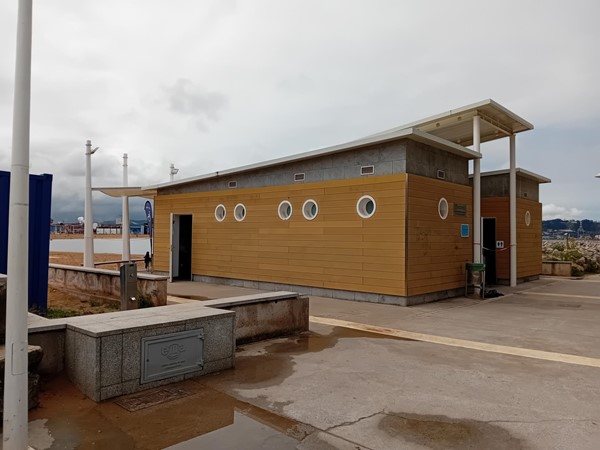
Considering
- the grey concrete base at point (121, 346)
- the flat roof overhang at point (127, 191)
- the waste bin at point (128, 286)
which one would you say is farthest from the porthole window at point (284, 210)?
the grey concrete base at point (121, 346)

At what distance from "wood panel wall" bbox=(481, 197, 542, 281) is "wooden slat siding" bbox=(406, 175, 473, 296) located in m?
3.74

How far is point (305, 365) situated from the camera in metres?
5.53

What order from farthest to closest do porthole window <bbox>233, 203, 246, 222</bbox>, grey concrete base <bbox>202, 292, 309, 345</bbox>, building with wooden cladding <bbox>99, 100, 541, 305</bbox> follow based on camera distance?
porthole window <bbox>233, 203, 246, 222</bbox> < building with wooden cladding <bbox>99, 100, 541, 305</bbox> < grey concrete base <bbox>202, 292, 309, 345</bbox>

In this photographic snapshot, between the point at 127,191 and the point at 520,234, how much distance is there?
15.3 meters

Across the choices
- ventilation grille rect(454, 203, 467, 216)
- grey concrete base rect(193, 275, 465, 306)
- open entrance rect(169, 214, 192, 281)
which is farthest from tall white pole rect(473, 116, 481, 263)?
open entrance rect(169, 214, 192, 281)

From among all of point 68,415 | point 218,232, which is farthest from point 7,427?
point 218,232

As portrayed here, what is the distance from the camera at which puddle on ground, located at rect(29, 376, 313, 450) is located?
3443 mm

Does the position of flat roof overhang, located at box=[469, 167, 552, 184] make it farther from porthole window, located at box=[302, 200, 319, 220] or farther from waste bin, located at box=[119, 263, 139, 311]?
waste bin, located at box=[119, 263, 139, 311]

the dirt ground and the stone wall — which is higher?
the stone wall

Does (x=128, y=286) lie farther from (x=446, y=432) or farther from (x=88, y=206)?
(x=88, y=206)

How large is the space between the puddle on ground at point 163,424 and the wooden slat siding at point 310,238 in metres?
6.83

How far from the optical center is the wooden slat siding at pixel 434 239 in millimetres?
10344

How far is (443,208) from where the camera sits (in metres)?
11.6

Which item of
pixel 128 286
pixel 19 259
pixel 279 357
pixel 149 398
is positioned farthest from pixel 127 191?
pixel 19 259
